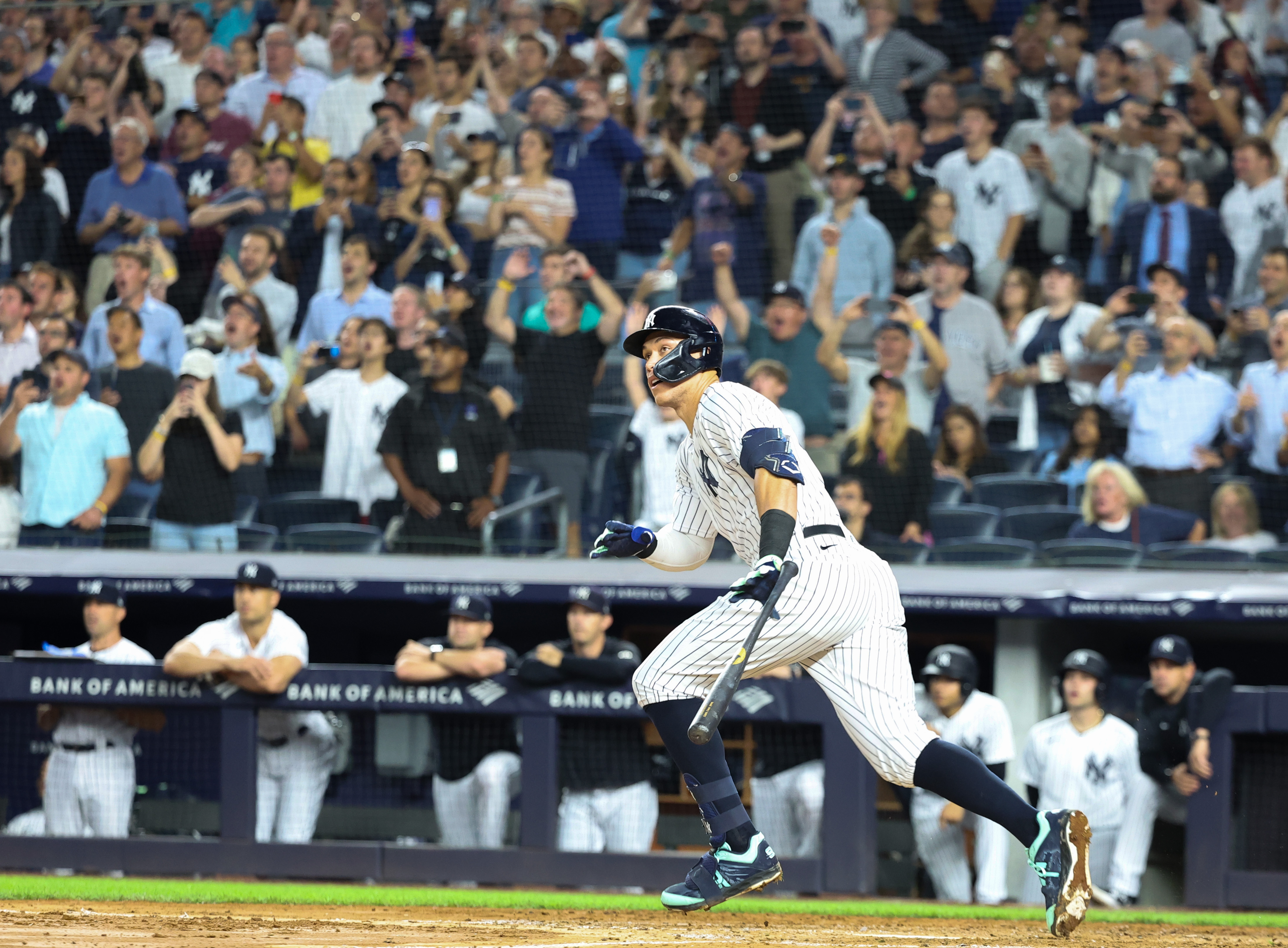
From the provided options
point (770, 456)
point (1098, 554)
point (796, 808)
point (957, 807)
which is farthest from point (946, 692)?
point (770, 456)

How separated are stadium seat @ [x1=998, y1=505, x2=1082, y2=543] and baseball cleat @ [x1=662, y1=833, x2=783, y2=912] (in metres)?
4.24

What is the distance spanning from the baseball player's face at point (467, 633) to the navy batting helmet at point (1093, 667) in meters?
2.57

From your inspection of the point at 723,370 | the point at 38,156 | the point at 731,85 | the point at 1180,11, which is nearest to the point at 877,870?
the point at 723,370

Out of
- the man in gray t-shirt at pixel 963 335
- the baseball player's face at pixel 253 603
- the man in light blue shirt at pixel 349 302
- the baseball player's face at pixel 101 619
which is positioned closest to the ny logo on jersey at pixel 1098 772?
the man in gray t-shirt at pixel 963 335

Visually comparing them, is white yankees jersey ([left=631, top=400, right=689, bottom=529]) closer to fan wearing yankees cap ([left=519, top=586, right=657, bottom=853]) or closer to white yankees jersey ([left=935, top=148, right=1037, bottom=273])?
fan wearing yankees cap ([left=519, top=586, right=657, bottom=853])

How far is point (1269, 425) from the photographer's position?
7875 mm

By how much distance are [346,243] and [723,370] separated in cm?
236

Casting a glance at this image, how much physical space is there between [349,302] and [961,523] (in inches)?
144

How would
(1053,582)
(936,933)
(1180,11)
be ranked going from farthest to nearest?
1. (1180,11)
2. (1053,582)
3. (936,933)

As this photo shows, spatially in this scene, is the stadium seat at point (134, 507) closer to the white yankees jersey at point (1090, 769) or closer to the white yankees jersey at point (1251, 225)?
the white yankees jersey at point (1090, 769)

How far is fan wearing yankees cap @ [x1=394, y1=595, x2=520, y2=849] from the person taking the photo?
6871mm

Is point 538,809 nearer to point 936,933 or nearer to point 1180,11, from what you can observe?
point 936,933

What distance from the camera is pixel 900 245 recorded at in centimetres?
927

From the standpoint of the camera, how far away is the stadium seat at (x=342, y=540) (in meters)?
8.24
